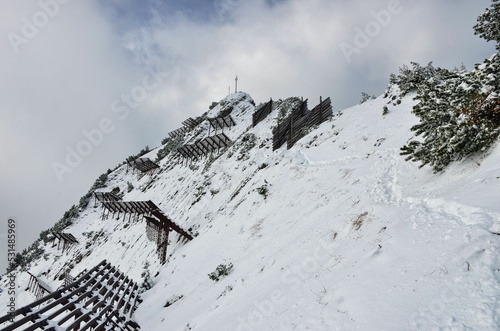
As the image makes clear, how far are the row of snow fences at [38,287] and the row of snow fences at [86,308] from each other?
2527cm

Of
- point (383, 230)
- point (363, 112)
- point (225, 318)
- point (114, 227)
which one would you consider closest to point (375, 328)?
point (383, 230)

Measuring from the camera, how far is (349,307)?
4402 mm

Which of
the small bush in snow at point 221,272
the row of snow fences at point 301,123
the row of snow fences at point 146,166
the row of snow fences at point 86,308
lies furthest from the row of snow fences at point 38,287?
the small bush in snow at point 221,272

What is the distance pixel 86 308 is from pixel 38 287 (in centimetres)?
3394

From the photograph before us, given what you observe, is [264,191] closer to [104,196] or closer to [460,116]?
[460,116]

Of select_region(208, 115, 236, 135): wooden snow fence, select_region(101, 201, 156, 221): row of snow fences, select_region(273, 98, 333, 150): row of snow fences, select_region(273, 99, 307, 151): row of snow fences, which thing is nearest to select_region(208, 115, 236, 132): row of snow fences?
select_region(208, 115, 236, 135): wooden snow fence

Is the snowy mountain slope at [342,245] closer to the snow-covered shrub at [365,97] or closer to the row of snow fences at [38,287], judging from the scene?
the snow-covered shrub at [365,97]

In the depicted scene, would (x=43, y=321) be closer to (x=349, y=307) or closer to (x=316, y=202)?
(x=349, y=307)

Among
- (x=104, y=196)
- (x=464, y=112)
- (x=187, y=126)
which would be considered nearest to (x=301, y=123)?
(x=464, y=112)

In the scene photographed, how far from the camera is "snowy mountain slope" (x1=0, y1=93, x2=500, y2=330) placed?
3.99 metres

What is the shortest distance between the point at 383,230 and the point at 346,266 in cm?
122

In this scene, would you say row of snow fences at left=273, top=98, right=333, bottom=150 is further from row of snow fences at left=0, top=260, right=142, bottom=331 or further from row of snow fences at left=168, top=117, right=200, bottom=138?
row of snow fences at left=168, top=117, right=200, bottom=138

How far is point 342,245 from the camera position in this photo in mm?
7055

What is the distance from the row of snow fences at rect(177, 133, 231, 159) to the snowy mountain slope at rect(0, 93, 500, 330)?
14354 mm
